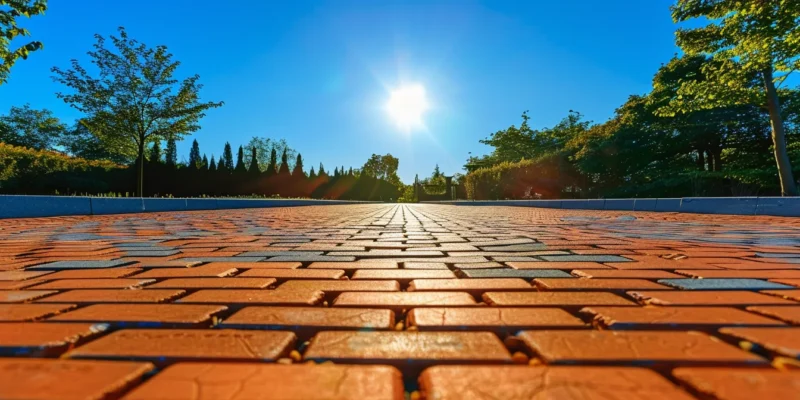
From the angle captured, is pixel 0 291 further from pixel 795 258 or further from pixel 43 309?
pixel 795 258

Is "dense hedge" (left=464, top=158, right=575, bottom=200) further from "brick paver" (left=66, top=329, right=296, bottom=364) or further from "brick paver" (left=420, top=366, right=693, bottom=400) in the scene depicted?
"brick paver" (left=66, top=329, right=296, bottom=364)

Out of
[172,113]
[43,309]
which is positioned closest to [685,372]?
[43,309]

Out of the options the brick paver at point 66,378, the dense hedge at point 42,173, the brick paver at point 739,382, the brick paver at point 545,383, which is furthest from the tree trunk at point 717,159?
the dense hedge at point 42,173

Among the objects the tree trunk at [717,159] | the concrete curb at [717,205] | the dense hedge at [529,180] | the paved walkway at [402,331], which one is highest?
the tree trunk at [717,159]

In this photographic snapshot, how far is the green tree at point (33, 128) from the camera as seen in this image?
120 ft

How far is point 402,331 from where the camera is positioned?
91 centimetres

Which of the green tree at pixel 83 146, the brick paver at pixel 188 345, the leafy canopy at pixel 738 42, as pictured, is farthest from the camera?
the green tree at pixel 83 146

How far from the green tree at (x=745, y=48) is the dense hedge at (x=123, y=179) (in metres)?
19.8

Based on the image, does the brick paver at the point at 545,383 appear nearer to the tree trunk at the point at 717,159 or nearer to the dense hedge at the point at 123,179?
the dense hedge at the point at 123,179

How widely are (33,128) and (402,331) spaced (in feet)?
175

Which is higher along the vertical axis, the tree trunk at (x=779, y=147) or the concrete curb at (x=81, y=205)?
the tree trunk at (x=779, y=147)

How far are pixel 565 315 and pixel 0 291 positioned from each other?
6.38 feet

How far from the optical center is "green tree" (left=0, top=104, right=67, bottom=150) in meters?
36.5

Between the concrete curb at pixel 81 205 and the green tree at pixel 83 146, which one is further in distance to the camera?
the green tree at pixel 83 146
